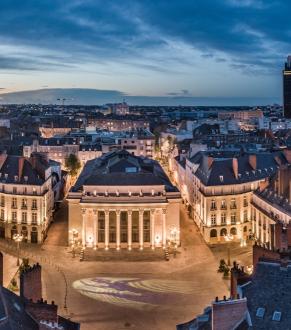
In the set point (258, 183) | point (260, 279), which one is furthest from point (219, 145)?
point (260, 279)

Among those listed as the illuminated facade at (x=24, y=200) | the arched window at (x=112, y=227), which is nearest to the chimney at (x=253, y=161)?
the arched window at (x=112, y=227)

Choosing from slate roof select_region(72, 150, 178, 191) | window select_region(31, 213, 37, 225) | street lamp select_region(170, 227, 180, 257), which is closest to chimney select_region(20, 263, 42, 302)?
street lamp select_region(170, 227, 180, 257)

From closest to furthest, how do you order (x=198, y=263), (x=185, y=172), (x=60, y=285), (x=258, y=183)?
(x=60, y=285) → (x=198, y=263) → (x=258, y=183) → (x=185, y=172)

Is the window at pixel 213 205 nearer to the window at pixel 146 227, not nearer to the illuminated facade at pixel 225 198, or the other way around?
the illuminated facade at pixel 225 198

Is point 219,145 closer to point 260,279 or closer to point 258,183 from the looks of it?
point 258,183

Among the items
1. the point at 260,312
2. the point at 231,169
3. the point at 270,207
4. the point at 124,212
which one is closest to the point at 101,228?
the point at 124,212

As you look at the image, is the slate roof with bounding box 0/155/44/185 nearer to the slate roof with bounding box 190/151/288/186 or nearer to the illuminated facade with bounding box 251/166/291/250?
the slate roof with bounding box 190/151/288/186
